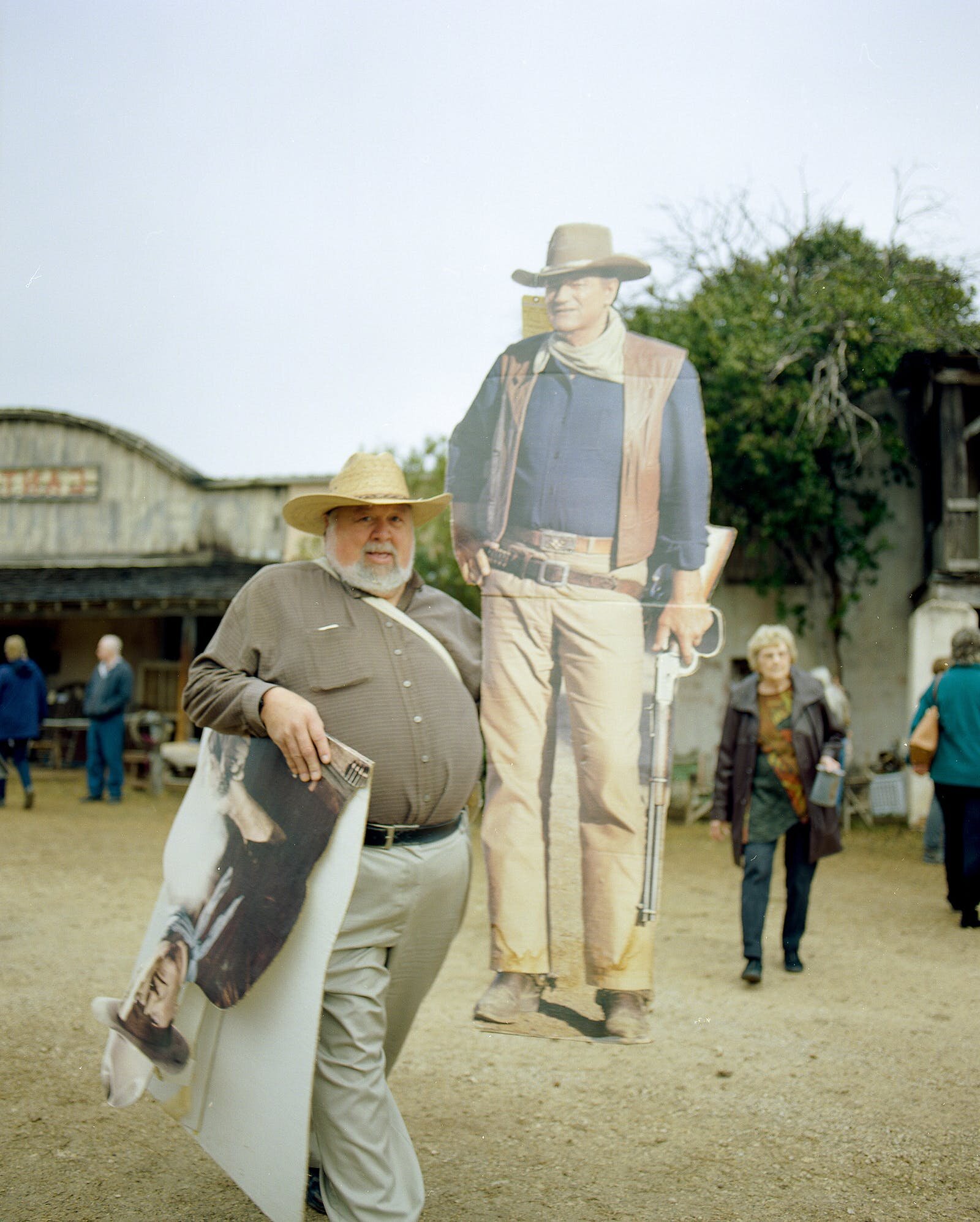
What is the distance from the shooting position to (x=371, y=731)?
299 centimetres

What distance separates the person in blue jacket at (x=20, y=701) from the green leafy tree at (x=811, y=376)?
7.18 metres

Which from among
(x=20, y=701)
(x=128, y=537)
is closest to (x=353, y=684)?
(x=20, y=701)

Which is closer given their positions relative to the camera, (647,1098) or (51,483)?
(647,1098)

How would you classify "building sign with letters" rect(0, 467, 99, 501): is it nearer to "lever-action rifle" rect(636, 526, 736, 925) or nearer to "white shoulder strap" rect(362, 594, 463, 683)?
"white shoulder strap" rect(362, 594, 463, 683)

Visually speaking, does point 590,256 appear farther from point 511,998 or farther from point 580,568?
point 511,998

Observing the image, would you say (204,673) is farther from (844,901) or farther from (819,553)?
(819,553)

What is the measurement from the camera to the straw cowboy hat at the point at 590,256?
307cm

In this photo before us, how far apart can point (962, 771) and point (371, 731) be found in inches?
197

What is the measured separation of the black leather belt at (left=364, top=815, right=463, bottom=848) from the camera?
2.97 m

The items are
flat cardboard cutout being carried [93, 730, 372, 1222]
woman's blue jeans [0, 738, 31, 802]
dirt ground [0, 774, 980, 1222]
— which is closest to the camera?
flat cardboard cutout being carried [93, 730, 372, 1222]

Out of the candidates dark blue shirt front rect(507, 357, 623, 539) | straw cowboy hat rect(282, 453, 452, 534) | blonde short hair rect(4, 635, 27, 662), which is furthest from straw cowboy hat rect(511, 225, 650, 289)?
blonde short hair rect(4, 635, 27, 662)

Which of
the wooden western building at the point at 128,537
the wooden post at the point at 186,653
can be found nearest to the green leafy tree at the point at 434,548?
the wooden western building at the point at 128,537

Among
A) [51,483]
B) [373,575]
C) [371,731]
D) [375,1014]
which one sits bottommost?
[375,1014]

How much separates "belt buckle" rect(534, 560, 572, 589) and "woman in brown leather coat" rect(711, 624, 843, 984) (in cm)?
299
